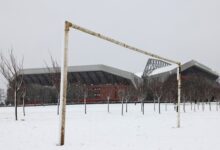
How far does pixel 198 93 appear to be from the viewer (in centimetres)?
5816

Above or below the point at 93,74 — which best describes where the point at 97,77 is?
below

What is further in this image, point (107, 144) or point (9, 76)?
point (9, 76)

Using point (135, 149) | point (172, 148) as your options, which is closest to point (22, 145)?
point (135, 149)

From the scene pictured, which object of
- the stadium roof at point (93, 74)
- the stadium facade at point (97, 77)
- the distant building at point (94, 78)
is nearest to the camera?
the stadium facade at point (97, 77)

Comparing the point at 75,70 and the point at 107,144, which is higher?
the point at 75,70

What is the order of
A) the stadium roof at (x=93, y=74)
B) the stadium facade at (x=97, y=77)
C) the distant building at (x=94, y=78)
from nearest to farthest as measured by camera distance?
the stadium facade at (x=97, y=77) → the distant building at (x=94, y=78) → the stadium roof at (x=93, y=74)

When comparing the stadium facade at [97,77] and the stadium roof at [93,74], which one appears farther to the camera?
the stadium roof at [93,74]

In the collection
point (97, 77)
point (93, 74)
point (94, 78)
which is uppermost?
point (93, 74)

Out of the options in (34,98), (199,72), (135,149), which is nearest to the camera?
(135,149)

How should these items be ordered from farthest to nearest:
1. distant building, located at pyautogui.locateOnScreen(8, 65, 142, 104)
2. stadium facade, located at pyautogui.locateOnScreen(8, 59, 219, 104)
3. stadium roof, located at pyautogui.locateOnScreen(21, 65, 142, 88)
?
1. stadium roof, located at pyautogui.locateOnScreen(21, 65, 142, 88)
2. distant building, located at pyautogui.locateOnScreen(8, 65, 142, 104)
3. stadium facade, located at pyautogui.locateOnScreen(8, 59, 219, 104)

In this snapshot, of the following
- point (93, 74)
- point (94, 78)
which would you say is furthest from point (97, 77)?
point (93, 74)

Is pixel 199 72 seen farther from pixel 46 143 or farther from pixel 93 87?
pixel 46 143

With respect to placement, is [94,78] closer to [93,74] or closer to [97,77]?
[97,77]

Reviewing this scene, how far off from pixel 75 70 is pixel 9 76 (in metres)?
74.4
